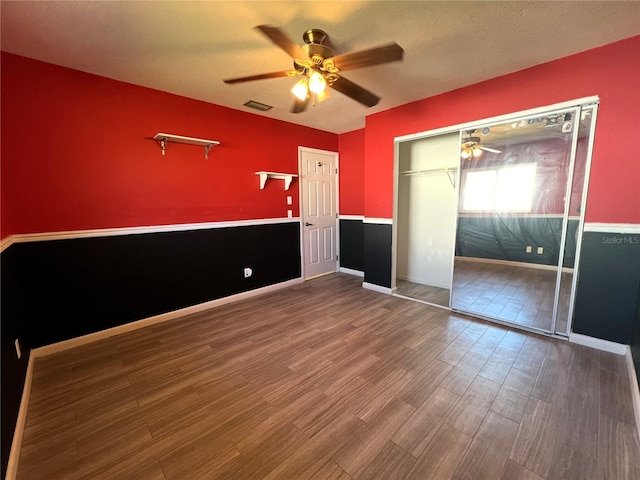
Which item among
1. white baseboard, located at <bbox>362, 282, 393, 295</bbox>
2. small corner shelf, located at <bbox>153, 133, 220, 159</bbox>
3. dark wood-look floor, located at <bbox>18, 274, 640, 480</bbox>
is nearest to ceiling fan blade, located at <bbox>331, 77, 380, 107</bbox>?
small corner shelf, located at <bbox>153, 133, 220, 159</bbox>

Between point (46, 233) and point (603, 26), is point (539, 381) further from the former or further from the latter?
point (46, 233)

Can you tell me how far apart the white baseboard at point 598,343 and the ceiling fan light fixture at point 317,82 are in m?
3.09

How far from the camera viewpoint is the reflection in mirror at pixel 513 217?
253 cm

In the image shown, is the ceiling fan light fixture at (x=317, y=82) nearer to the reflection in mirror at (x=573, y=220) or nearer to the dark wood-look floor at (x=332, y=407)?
the dark wood-look floor at (x=332, y=407)

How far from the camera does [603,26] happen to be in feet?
6.25

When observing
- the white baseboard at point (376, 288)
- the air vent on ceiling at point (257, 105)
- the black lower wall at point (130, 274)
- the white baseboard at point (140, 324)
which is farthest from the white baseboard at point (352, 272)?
the air vent on ceiling at point (257, 105)

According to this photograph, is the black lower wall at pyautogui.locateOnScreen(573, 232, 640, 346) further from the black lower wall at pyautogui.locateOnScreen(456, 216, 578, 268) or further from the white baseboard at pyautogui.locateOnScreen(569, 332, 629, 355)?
the black lower wall at pyautogui.locateOnScreen(456, 216, 578, 268)

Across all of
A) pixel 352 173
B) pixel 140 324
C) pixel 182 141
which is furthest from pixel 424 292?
pixel 182 141

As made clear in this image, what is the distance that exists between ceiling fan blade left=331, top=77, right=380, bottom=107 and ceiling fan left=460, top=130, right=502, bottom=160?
131 centimetres

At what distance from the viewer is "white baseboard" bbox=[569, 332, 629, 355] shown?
2234 millimetres

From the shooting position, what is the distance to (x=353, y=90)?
85.4 inches

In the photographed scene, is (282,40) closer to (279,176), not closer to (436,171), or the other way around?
(279,176)

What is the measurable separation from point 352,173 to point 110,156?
3.43 m

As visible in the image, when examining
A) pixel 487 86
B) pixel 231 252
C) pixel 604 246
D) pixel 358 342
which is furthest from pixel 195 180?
pixel 604 246
